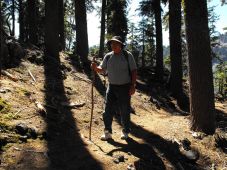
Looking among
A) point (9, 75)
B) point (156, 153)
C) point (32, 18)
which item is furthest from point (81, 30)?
point (156, 153)

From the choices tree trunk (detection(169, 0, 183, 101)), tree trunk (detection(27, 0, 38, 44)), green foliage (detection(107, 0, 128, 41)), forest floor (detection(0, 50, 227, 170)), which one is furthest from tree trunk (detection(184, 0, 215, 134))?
green foliage (detection(107, 0, 128, 41))

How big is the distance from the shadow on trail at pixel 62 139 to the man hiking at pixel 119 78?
0.86m

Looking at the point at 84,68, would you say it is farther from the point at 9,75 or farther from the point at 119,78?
the point at 119,78

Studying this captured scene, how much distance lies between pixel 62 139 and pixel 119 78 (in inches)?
69.4

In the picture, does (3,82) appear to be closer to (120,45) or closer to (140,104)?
(120,45)

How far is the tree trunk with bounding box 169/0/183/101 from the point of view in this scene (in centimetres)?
1905

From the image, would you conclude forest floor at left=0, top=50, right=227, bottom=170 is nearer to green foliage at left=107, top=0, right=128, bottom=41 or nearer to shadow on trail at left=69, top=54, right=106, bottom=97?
shadow on trail at left=69, top=54, right=106, bottom=97

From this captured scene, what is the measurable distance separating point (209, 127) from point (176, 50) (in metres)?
10.8

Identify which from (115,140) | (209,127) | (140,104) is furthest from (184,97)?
(115,140)

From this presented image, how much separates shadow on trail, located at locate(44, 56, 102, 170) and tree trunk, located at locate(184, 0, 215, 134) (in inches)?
119

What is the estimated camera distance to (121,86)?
26.2ft

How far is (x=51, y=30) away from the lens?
47.6 ft

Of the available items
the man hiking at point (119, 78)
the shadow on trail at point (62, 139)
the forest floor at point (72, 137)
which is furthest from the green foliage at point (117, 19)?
the man hiking at point (119, 78)

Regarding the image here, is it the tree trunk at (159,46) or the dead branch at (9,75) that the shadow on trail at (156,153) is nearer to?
the dead branch at (9,75)
